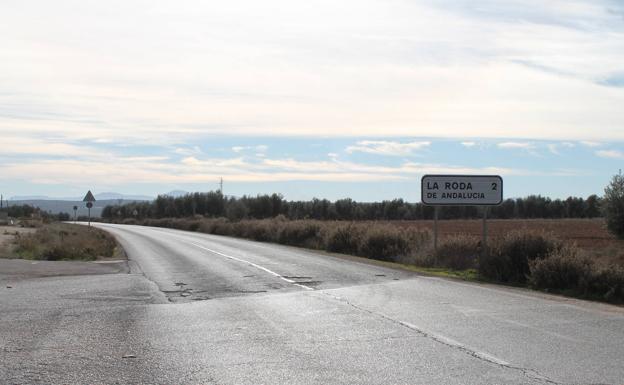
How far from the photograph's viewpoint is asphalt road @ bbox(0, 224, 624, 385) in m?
7.34

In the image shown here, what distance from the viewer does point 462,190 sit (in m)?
22.4

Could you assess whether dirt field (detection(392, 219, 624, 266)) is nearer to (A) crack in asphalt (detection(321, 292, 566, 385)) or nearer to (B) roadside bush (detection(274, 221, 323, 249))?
(B) roadside bush (detection(274, 221, 323, 249))

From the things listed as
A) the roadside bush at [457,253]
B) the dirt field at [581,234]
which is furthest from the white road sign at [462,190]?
the roadside bush at [457,253]

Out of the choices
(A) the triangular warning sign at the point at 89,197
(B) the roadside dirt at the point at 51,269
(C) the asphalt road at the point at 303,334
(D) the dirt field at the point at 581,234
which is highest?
(A) the triangular warning sign at the point at 89,197

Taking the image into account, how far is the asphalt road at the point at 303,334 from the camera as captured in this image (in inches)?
289

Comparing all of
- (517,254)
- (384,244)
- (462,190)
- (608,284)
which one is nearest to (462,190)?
(462,190)

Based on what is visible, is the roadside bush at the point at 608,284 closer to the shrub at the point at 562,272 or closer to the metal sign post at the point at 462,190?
the shrub at the point at 562,272

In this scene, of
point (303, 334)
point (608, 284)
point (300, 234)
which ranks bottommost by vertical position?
point (303, 334)

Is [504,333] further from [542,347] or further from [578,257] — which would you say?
[578,257]

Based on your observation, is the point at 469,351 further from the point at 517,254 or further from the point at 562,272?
the point at 517,254

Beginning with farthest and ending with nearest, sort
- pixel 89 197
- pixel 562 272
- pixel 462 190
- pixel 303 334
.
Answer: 1. pixel 89 197
2. pixel 462 190
3. pixel 562 272
4. pixel 303 334

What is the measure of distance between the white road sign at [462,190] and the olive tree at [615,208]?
2487cm

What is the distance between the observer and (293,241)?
4106cm

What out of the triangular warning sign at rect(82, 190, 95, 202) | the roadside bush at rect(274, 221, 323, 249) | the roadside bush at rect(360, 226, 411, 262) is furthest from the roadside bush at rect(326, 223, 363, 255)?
the triangular warning sign at rect(82, 190, 95, 202)
